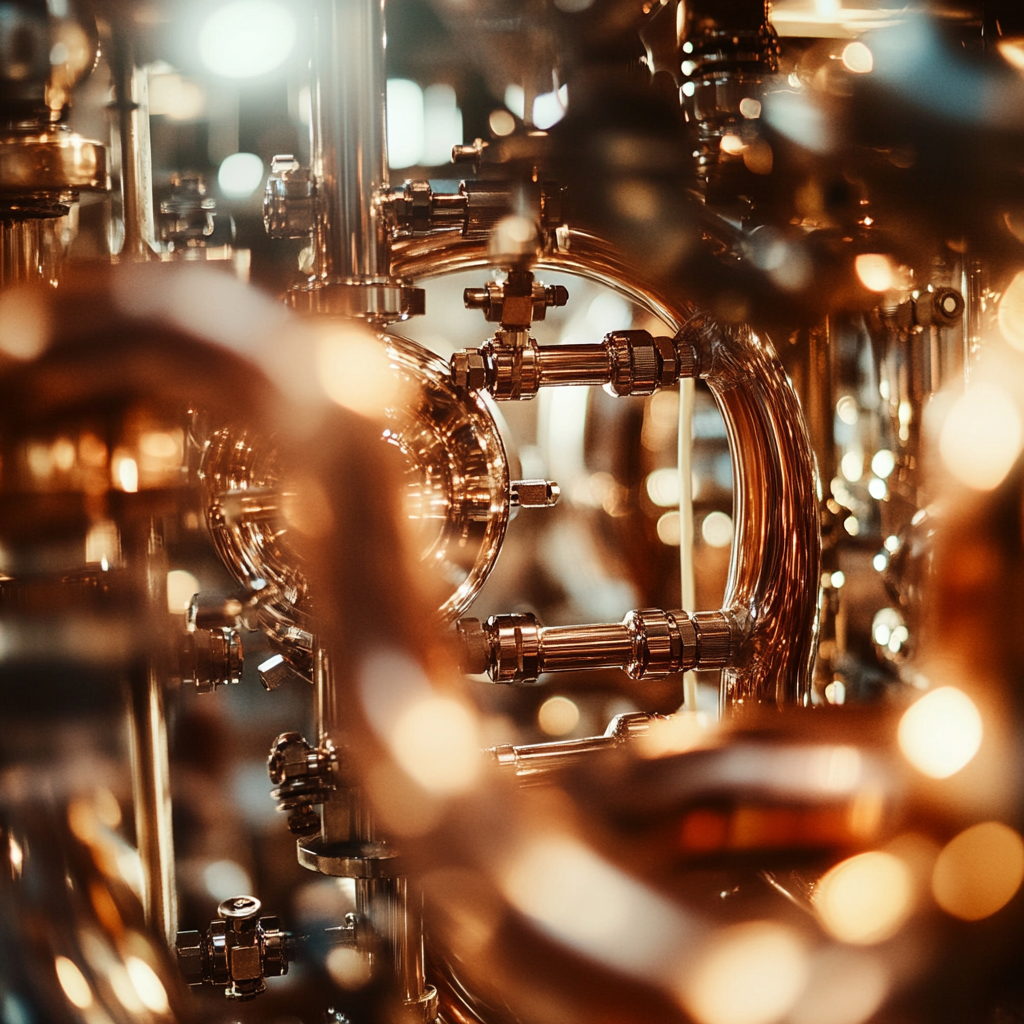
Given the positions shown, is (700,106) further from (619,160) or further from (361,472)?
(361,472)

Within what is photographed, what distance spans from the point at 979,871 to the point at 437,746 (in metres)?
0.15

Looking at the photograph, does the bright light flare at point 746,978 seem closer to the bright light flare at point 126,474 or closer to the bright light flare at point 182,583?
the bright light flare at point 126,474

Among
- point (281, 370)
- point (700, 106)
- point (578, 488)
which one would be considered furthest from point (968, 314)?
point (281, 370)

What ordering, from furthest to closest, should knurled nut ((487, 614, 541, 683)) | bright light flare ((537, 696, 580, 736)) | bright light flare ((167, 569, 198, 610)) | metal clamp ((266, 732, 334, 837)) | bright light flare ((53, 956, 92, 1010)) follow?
bright light flare ((537, 696, 580, 736)), bright light flare ((167, 569, 198, 610)), knurled nut ((487, 614, 541, 683)), metal clamp ((266, 732, 334, 837)), bright light flare ((53, 956, 92, 1010))

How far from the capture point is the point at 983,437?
368 mm

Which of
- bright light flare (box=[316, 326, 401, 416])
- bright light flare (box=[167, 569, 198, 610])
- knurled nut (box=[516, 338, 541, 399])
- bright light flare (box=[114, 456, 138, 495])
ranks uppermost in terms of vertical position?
knurled nut (box=[516, 338, 541, 399])

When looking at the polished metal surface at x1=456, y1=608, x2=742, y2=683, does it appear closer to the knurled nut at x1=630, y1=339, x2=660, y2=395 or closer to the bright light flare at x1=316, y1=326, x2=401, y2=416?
the knurled nut at x1=630, y1=339, x2=660, y2=395

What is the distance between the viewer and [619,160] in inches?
26.2

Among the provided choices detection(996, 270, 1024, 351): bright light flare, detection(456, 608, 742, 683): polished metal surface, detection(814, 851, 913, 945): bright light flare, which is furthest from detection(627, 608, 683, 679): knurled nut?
detection(814, 851, 913, 945): bright light flare

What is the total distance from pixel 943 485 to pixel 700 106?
1.04 ft

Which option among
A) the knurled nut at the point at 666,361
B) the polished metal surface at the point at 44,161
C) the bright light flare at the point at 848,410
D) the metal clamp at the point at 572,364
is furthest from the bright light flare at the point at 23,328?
the bright light flare at the point at 848,410

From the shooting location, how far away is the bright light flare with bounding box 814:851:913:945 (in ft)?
0.96

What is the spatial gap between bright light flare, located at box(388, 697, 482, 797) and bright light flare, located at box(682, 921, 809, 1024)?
8cm

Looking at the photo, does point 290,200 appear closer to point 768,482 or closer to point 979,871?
point 768,482
